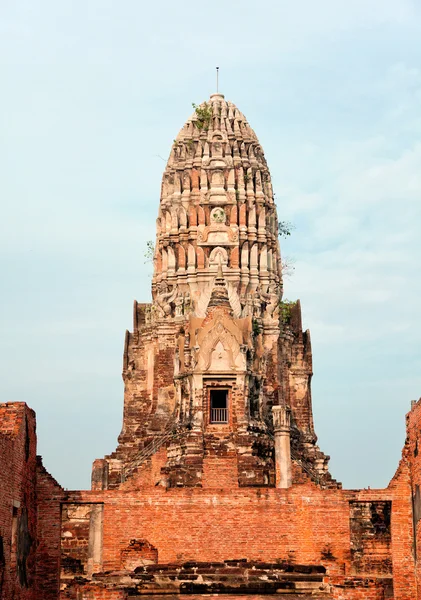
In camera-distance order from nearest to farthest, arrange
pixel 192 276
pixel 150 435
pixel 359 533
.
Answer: pixel 359 533 → pixel 150 435 → pixel 192 276

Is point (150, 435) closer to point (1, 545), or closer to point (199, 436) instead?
point (199, 436)

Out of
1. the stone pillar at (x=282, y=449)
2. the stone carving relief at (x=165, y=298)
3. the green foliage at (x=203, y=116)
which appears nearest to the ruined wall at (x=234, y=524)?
the stone pillar at (x=282, y=449)

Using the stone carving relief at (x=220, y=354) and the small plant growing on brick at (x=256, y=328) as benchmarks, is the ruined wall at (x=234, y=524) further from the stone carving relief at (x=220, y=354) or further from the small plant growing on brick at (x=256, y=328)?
the small plant growing on brick at (x=256, y=328)

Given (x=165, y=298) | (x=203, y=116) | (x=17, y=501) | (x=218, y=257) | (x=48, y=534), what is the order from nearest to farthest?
(x=17, y=501), (x=48, y=534), (x=165, y=298), (x=218, y=257), (x=203, y=116)

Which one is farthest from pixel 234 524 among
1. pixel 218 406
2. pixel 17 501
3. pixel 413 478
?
pixel 218 406

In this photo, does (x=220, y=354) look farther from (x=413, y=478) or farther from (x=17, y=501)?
(x=17, y=501)

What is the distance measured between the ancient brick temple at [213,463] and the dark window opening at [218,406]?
44 millimetres

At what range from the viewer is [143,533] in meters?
28.0

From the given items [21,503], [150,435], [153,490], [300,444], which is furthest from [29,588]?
[300,444]

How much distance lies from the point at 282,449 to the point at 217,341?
15.8 ft

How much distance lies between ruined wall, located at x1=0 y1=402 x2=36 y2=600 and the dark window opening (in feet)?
35.1

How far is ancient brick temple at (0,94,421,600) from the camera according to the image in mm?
24297

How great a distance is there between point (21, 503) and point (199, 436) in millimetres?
11311

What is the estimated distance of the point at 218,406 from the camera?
37.2 m
